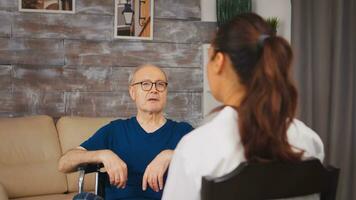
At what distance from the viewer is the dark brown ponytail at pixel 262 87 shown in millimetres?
1006

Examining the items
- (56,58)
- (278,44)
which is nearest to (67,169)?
(278,44)

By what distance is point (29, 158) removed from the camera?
2.81 metres

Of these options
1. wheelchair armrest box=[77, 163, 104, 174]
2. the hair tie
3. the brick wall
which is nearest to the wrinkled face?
wheelchair armrest box=[77, 163, 104, 174]

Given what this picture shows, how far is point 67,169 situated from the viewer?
6.12 ft

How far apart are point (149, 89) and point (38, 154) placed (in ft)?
3.79

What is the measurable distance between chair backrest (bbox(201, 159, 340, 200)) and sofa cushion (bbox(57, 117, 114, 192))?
205cm

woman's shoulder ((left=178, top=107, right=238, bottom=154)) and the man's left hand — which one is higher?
woman's shoulder ((left=178, top=107, right=238, bottom=154))

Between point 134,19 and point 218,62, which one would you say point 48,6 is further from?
point 218,62

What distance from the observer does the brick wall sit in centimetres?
307

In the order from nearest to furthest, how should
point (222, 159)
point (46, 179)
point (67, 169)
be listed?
1. point (222, 159)
2. point (67, 169)
3. point (46, 179)

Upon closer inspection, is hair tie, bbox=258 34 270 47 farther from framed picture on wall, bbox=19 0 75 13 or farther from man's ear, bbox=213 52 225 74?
framed picture on wall, bbox=19 0 75 13

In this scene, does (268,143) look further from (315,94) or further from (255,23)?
(315,94)

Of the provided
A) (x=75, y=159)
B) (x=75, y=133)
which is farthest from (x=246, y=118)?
(x=75, y=133)

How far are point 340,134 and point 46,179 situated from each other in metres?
1.79
